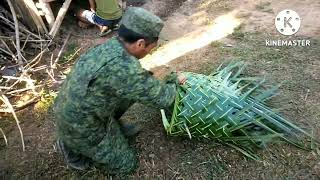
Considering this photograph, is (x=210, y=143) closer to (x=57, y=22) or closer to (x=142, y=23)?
(x=142, y=23)

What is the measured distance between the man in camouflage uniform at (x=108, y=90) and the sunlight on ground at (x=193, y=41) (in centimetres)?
171

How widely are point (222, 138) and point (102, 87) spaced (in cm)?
107

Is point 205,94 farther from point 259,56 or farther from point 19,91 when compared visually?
point 19,91

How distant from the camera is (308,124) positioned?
3.28 m

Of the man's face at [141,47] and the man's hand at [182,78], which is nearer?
the man's face at [141,47]

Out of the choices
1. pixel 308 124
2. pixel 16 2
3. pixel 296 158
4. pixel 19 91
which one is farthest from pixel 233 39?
pixel 16 2

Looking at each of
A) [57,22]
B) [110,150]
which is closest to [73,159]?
[110,150]

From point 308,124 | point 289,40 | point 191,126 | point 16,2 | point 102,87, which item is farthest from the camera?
point 16,2

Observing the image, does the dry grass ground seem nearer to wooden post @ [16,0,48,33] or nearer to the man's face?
the man's face

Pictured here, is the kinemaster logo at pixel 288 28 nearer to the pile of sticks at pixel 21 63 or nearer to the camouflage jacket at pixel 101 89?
the camouflage jacket at pixel 101 89

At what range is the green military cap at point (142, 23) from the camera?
2.44 meters

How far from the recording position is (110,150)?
290 centimetres

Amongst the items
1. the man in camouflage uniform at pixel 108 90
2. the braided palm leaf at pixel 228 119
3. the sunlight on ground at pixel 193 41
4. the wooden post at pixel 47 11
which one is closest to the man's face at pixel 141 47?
the man in camouflage uniform at pixel 108 90

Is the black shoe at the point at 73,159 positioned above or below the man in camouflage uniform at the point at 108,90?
below
